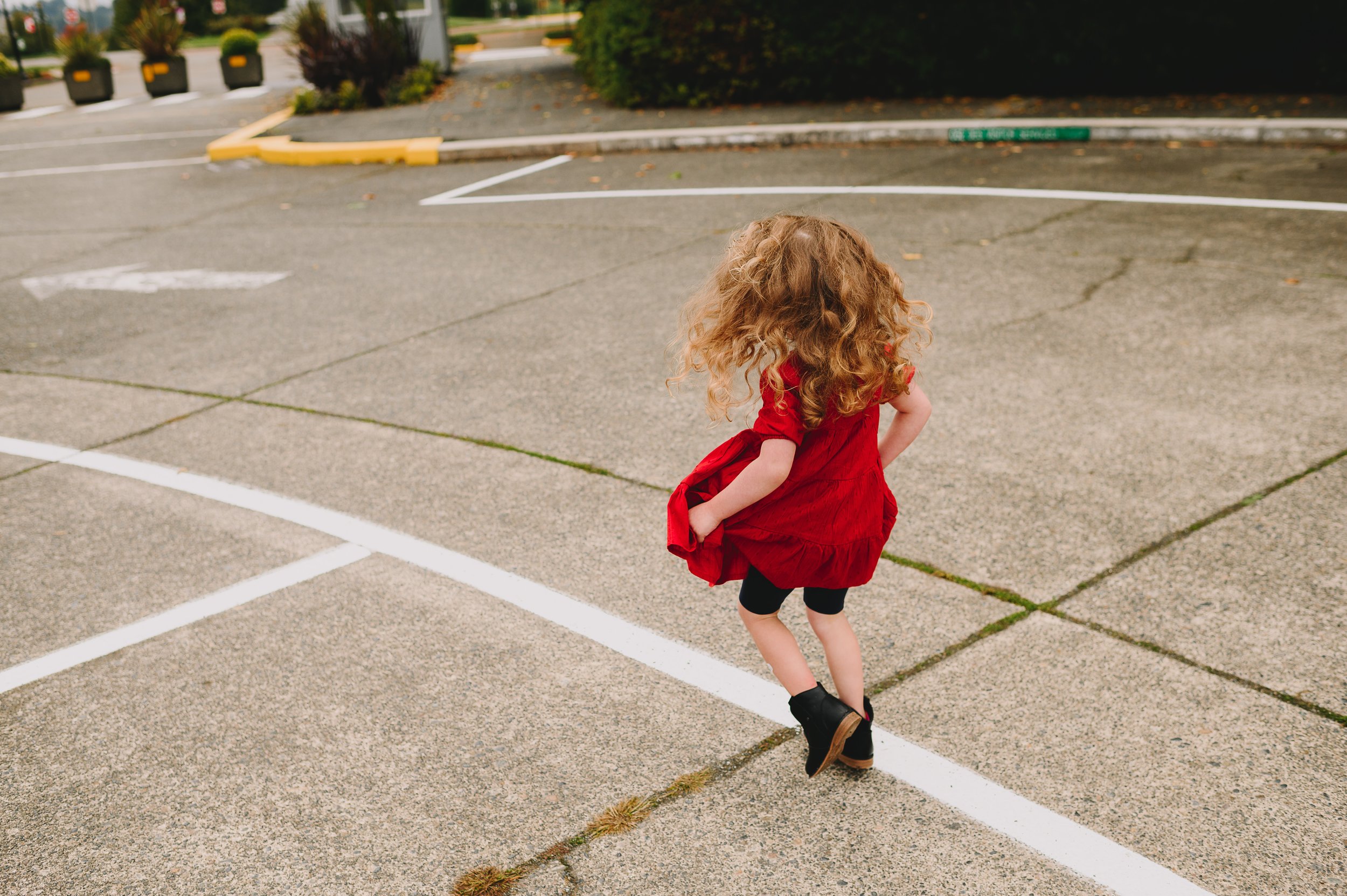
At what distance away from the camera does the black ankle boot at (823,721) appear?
8.44 ft

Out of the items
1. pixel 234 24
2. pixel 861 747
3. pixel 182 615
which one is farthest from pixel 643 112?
pixel 234 24

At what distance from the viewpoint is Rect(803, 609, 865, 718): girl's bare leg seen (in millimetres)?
2670

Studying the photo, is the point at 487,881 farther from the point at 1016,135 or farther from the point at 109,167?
the point at 109,167

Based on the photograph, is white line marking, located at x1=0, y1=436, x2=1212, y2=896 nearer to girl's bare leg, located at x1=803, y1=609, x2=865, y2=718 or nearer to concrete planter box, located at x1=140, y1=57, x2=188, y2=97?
girl's bare leg, located at x1=803, y1=609, x2=865, y2=718

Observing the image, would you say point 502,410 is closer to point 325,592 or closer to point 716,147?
point 325,592

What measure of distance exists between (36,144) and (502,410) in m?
15.3

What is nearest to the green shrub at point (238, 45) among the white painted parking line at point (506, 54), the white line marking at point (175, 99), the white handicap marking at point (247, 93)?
the white handicap marking at point (247, 93)

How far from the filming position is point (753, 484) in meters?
2.34

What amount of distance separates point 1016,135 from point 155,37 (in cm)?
1884

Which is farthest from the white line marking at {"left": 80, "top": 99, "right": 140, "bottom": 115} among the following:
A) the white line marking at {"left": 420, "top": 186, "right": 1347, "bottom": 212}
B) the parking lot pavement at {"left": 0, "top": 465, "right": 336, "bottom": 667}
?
the parking lot pavement at {"left": 0, "top": 465, "right": 336, "bottom": 667}

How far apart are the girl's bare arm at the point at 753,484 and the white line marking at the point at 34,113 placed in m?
23.0

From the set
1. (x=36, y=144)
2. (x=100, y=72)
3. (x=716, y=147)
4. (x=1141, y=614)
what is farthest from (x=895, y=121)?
(x=100, y=72)

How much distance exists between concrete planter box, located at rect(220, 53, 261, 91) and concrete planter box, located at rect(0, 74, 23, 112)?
4012 millimetres

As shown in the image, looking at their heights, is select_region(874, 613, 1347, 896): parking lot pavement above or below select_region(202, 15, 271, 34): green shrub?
below
